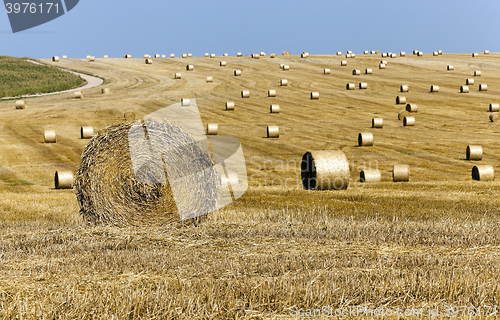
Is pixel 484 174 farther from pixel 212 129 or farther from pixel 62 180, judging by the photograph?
pixel 212 129

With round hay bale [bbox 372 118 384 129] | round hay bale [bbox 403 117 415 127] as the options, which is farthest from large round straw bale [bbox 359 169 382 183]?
round hay bale [bbox 403 117 415 127]

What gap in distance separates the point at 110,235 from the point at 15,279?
104 inches

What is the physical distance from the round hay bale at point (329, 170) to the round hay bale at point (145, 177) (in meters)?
4.59

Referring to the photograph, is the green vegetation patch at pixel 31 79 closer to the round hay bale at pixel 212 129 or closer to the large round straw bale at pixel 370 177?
the round hay bale at pixel 212 129

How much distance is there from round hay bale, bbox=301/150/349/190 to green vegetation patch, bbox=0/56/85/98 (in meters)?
34.1

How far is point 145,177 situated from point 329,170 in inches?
226

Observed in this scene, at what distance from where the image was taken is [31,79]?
50875 mm

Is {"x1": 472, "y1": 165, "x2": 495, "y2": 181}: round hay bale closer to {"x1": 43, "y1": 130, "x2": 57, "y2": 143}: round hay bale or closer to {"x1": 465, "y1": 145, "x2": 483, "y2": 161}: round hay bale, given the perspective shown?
{"x1": 465, "y1": 145, "x2": 483, "y2": 161}: round hay bale

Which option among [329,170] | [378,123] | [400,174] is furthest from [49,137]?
[378,123]

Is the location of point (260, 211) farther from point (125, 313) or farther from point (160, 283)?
point (125, 313)

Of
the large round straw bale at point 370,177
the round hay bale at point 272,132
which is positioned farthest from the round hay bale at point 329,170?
the round hay bale at point 272,132

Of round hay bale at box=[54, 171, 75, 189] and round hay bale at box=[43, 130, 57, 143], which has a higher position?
round hay bale at box=[43, 130, 57, 143]

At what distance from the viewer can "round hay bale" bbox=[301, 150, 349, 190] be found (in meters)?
13.3

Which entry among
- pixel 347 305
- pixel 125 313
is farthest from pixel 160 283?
pixel 347 305
